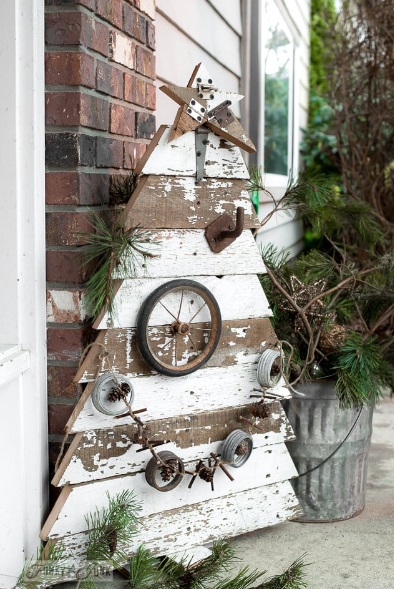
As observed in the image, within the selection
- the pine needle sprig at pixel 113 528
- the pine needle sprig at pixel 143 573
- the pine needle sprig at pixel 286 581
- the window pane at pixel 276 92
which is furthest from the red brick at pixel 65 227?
the window pane at pixel 276 92

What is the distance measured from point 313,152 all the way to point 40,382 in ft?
17.7

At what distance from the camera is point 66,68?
208 centimetres

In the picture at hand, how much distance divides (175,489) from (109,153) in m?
1.00

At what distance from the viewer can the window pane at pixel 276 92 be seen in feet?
16.3

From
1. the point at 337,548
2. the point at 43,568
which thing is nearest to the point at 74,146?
the point at 43,568

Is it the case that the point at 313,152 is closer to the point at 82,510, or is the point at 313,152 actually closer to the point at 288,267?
the point at 288,267

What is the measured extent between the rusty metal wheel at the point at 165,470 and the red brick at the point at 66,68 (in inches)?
40.8

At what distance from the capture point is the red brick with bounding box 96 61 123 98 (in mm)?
2183

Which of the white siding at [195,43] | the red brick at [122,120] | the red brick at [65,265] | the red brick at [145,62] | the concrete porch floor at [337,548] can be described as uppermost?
the white siding at [195,43]

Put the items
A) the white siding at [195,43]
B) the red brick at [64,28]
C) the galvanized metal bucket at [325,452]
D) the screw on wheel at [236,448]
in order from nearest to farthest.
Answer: the red brick at [64,28] < the screw on wheel at [236,448] < the galvanized metal bucket at [325,452] < the white siding at [195,43]

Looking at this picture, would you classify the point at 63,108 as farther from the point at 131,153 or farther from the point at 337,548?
the point at 337,548

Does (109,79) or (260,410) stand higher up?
(109,79)

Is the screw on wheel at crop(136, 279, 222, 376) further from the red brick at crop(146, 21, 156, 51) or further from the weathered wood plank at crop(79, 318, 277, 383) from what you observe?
the red brick at crop(146, 21, 156, 51)

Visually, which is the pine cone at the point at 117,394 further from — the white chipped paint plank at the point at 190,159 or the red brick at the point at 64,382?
the white chipped paint plank at the point at 190,159
